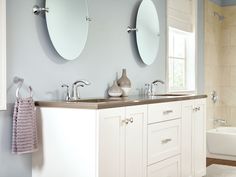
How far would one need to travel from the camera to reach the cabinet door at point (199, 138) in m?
3.66

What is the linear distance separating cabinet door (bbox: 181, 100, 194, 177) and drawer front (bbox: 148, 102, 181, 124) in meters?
0.14

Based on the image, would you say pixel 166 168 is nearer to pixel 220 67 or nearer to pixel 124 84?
pixel 124 84

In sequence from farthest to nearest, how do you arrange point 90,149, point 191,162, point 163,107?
1. point 191,162
2. point 163,107
3. point 90,149

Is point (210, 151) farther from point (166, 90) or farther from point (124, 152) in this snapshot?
point (124, 152)

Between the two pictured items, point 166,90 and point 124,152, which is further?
point 166,90

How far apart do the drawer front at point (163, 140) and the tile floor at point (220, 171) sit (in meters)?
1.13

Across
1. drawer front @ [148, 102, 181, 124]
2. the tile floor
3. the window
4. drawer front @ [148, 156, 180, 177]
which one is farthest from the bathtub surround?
the tile floor

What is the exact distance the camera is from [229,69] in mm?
5629

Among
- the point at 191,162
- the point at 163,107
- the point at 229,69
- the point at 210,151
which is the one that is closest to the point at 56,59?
the point at 163,107

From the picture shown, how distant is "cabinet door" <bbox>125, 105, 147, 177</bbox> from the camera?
262cm

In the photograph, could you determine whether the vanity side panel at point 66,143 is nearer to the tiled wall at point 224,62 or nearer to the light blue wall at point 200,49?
the light blue wall at point 200,49

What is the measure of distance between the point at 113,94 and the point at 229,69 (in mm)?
2980

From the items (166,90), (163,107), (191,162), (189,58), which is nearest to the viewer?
(163,107)

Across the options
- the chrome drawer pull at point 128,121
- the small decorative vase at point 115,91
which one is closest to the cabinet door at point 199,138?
the small decorative vase at point 115,91
